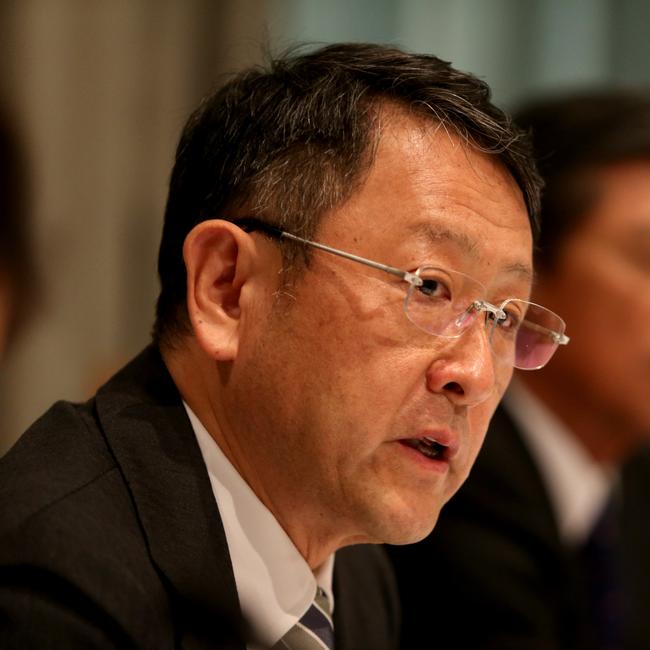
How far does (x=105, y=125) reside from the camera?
3299 millimetres

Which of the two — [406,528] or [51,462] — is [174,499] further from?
[406,528]

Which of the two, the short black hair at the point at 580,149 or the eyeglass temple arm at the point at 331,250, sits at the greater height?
the eyeglass temple arm at the point at 331,250

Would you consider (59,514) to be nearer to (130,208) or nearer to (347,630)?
(347,630)

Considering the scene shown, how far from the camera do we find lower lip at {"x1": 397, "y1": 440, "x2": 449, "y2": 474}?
131cm

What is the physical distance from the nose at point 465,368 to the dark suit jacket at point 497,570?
0.93 metres

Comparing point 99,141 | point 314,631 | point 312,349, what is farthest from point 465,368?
point 99,141

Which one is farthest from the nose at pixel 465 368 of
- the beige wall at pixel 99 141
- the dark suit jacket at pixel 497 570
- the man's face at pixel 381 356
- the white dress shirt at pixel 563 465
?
the beige wall at pixel 99 141

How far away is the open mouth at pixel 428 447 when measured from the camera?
51.9 inches

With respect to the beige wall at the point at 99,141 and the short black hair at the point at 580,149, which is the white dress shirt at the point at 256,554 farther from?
the beige wall at the point at 99,141

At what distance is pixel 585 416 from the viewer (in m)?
2.54

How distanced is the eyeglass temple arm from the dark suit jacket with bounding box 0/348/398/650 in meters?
0.27

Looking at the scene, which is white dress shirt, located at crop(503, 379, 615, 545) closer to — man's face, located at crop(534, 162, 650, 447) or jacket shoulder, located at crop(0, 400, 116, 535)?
man's face, located at crop(534, 162, 650, 447)

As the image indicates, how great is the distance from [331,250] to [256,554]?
44 cm

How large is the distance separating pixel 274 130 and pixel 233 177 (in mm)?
88
